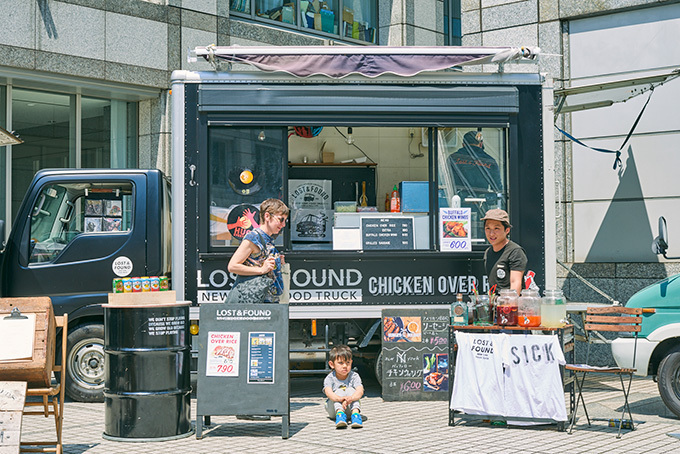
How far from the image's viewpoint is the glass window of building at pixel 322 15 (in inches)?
645

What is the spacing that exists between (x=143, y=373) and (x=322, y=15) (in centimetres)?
1172

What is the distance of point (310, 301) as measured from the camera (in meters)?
9.20

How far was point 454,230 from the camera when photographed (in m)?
9.40

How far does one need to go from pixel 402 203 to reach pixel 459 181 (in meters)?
0.67

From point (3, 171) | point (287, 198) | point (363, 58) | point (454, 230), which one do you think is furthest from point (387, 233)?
point (3, 171)

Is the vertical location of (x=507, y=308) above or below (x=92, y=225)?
below

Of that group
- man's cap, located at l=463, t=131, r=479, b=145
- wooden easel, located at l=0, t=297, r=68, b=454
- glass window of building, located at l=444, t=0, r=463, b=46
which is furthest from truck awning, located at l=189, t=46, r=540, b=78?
glass window of building, located at l=444, t=0, r=463, b=46

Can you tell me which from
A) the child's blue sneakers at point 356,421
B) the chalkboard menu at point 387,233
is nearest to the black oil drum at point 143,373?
the child's blue sneakers at point 356,421

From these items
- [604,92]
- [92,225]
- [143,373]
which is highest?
[604,92]

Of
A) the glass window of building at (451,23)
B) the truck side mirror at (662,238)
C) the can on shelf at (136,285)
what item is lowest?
the can on shelf at (136,285)

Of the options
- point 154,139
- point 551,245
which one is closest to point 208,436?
point 551,245

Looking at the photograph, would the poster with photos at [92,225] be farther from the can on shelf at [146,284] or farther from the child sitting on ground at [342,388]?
the child sitting on ground at [342,388]

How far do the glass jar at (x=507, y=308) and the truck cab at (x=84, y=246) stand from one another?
3746mm

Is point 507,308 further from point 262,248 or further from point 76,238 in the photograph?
point 76,238
